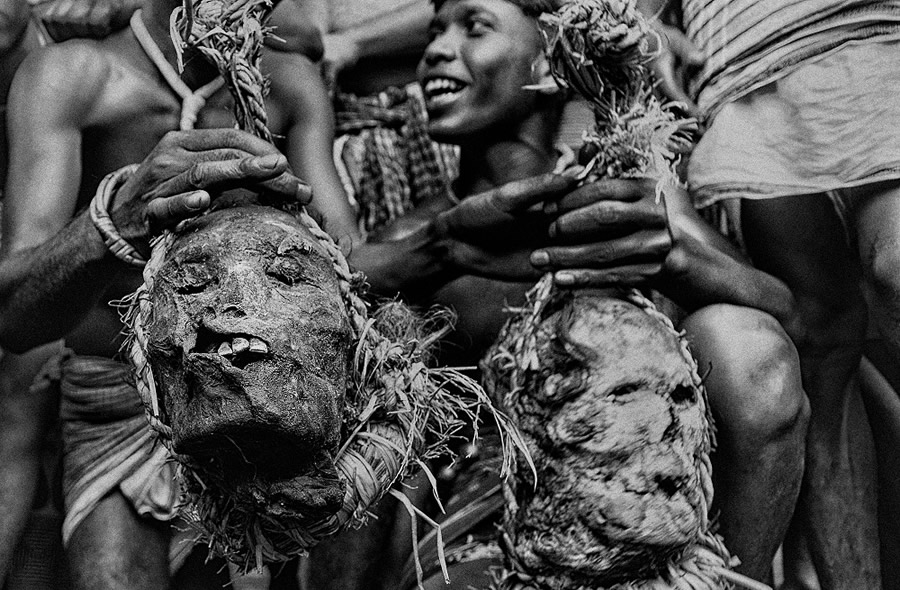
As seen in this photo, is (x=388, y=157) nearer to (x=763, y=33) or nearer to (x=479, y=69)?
(x=479, y=69)

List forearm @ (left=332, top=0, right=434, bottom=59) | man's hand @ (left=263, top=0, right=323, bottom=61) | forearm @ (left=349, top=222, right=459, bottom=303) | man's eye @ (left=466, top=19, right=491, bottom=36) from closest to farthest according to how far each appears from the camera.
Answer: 1. forearm @ (left=349, top=222, right=459, bottom=303)
2. man's eye @ (left=466, top=19, right=491, bottom=36)
3. man's hand @ (left=263, top=0, right=323, bottom=61)
4. forearm @ (left=332, top=0, right=434, bottom=59)

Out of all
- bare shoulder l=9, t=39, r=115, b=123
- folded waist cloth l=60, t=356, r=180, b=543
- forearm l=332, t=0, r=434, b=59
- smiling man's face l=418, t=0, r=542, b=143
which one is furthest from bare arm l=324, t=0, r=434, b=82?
folded waist cloth l=60, t=356, r=180, b=543

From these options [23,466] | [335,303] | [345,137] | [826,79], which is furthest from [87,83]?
[826,79]

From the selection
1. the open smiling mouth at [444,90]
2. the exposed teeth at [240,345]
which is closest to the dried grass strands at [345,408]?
the exposed teeth at [240,345]

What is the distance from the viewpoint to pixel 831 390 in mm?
1453

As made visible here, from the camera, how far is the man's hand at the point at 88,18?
60.4 inches

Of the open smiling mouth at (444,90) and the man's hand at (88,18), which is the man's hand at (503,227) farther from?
the man's hand at (88,18)

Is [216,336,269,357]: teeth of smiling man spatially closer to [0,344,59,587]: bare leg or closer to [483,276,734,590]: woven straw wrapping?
[483,276,734,590]: woven straw wrapping

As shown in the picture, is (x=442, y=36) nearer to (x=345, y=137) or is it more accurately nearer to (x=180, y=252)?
(x=345, y=137)

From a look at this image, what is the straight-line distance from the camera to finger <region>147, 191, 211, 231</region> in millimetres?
1080

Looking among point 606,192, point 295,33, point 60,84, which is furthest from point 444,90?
point 60,84

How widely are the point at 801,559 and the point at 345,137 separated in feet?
2.85

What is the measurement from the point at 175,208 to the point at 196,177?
35mm

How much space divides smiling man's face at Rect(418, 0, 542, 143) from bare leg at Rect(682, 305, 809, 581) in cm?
40
